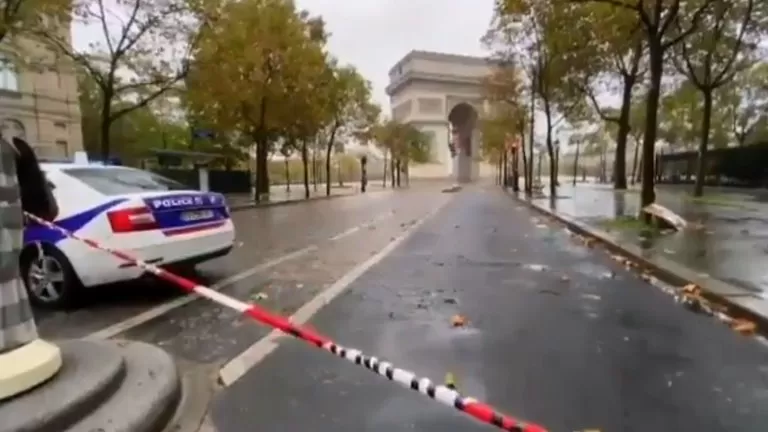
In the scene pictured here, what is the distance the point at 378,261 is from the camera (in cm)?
1127

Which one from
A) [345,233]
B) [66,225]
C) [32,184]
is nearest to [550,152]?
[345,233]

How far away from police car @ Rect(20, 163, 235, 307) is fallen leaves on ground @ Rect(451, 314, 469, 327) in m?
3.48

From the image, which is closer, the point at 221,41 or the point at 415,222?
the point at 415,222

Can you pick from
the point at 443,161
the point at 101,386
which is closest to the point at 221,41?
the point at 101,386

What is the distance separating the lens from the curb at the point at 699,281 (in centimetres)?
670

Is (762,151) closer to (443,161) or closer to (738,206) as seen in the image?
(738,206)

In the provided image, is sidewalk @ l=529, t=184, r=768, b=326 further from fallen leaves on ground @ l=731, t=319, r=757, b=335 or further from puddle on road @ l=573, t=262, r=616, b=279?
puddle on road @ l=573, t=262, r=616, b=279

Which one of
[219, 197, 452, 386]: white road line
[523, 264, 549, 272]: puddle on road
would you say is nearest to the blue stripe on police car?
[219, 197, 452, 386]: white road line

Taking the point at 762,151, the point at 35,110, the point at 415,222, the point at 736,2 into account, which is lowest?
the point at 415,222

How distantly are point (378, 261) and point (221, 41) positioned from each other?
18458 millimetres

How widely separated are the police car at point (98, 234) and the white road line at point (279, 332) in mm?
1812

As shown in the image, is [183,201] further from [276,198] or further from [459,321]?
[276,198]

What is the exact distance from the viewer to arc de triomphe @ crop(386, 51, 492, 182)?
91812 mm

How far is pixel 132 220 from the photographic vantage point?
24.8 feet
